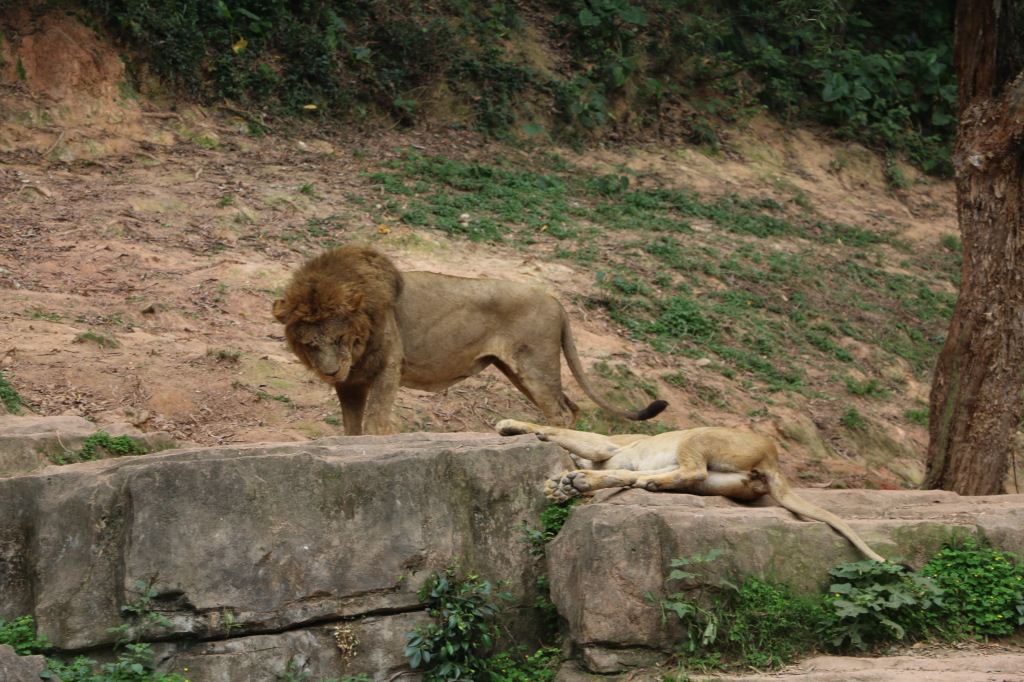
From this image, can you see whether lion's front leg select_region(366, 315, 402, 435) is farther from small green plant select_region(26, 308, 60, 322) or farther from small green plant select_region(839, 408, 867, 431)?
small green plant select_region(839, 408, 867, 431)

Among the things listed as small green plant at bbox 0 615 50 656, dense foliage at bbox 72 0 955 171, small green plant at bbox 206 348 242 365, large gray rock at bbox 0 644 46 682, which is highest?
dense foliage at bbox 72 0 955 171

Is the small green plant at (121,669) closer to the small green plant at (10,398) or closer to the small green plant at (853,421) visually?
the small green plant at (10,398)

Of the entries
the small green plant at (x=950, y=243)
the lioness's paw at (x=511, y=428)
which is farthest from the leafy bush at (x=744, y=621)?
the small green plant at (x=950, y=243)

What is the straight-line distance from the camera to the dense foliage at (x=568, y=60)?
57.5 feet

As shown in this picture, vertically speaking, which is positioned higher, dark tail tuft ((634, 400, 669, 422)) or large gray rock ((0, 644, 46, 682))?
dark tail tuft ((634, 400, 669, 422))

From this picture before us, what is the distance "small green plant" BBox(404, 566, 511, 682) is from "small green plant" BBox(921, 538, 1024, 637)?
247 centimetres

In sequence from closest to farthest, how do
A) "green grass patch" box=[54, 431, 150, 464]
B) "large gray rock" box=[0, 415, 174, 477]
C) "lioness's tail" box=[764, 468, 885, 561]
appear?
1. "lioness's tail" box=[764, 468, 885, 561]
2. "large gray rock" box=[0, 415, 174, 477]
3. "green grass patch" box=[54, 431, 150, 464]

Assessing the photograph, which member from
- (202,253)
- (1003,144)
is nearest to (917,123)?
(1003,144)

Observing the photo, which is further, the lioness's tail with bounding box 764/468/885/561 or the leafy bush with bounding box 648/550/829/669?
the lioness's tail with bounding box 764/468/885/561

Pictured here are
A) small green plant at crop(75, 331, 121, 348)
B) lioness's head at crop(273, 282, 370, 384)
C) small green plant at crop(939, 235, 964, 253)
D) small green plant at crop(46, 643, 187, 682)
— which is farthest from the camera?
small green plant at crop(939, 235, 964, 253)

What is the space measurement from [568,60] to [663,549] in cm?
1491

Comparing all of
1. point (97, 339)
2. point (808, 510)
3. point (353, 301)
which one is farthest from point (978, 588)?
point (97, 339)

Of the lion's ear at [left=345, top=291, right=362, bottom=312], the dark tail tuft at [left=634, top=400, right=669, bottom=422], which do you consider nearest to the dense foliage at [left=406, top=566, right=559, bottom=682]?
the lion's ear at [left=345, top=291, right=362, bottom=312]

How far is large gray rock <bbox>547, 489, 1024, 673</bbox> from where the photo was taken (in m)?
6.82
